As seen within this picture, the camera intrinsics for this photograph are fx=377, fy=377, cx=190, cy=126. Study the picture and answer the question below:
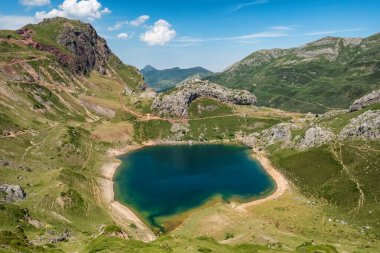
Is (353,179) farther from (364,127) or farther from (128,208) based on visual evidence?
(128,208)

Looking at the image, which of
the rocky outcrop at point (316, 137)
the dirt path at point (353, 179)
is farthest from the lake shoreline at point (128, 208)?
the dirt path at point (353, 179)

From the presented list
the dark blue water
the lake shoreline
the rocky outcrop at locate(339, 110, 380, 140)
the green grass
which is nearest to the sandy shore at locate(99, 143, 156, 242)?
the lake shoreline

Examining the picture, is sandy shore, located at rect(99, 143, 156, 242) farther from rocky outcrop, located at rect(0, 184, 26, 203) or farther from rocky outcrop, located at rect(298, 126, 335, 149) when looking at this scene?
rocky outcrop, located at rect(298, 126, 335, 149)


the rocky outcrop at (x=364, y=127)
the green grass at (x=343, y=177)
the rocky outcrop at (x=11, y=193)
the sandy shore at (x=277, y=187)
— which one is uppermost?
the rocky outcrop at (x=364, y=127)

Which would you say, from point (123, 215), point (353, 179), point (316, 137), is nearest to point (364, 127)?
point (316, 137)

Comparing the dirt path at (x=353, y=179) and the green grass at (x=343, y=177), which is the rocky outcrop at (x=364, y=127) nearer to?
the green grass at (x=343, y=177)

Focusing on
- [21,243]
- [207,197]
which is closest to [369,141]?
[207,197]
